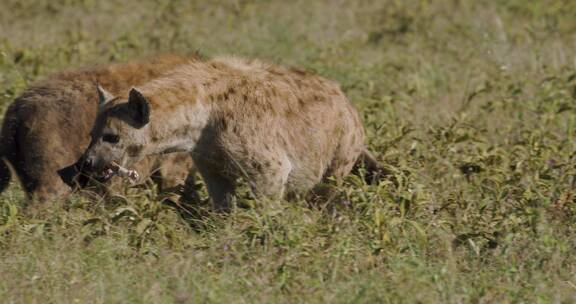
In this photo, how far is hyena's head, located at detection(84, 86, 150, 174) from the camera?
4.92 metres

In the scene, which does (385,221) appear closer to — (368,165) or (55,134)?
(368,165)

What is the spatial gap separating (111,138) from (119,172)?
0.16m

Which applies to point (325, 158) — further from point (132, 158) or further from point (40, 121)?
point (40, 121)

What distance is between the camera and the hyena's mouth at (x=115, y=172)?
16.4ft

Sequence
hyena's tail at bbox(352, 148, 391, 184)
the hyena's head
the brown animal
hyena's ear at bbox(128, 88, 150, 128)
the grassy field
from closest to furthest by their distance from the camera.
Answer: the grassy field
hyena's ear at bbox(128, 88, 150, 128)
the hyena's head
the brown animal
hyena's tail at bbox(352, 148, 391, 184)

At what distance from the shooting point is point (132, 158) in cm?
505

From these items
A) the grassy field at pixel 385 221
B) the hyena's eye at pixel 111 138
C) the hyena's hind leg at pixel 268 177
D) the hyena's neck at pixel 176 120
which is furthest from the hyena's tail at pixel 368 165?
the hyena's eye at pixel 111 138

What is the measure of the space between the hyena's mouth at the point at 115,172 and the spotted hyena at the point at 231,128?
0.07 feet

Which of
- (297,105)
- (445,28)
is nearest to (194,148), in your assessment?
(297,105)

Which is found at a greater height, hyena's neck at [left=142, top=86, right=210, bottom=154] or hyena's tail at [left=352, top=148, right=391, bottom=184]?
hyena's neck at [left=142, top=86, right=210, bottom=154]

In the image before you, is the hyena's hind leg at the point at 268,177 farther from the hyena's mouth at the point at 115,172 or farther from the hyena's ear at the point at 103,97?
the hyena's ear at the point at 103,97

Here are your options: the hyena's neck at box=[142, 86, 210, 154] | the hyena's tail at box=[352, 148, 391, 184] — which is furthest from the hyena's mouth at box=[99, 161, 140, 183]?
the hyena's tail at box=[352, 148, 391, 184]

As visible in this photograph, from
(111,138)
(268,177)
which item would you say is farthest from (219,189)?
(111,138)

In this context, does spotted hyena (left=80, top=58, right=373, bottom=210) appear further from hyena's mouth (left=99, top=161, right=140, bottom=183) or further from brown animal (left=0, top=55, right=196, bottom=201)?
brown animal (left=0, top=55, right=196, bottom=201)
